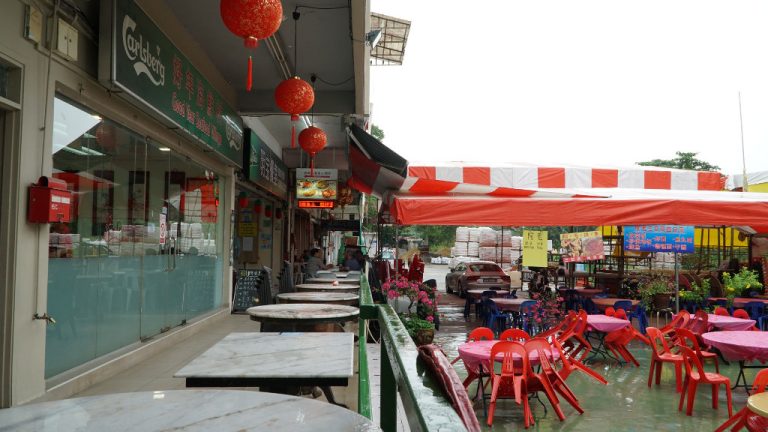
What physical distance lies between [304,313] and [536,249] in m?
7.37

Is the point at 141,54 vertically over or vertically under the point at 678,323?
over

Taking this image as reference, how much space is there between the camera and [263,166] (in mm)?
13344

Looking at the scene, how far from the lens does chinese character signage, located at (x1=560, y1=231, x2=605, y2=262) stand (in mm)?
12112

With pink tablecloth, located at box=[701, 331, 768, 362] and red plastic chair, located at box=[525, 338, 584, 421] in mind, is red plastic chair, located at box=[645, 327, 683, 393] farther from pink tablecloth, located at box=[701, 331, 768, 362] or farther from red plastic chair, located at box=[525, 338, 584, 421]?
red plastic chair, located at box=[525, 338, 584, 421]

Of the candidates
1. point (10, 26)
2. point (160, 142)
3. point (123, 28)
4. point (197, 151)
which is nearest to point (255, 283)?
point (197, 151)

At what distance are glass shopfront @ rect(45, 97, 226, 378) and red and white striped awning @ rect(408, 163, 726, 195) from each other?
5.86 m

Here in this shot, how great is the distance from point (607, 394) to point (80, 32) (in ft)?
22.8

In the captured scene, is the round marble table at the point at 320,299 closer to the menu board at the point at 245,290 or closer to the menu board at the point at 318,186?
the menu board at the point at 245,290

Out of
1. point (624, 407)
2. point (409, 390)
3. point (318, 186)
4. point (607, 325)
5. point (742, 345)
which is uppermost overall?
point (318, 186)

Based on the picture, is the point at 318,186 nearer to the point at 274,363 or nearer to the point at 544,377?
the point at 544,377

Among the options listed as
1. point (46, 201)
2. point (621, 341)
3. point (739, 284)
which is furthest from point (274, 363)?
point (739, 284)

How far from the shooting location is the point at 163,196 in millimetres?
7844

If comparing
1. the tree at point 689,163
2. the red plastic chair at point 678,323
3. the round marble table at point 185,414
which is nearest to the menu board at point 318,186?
the red plastic chair at point 678,323

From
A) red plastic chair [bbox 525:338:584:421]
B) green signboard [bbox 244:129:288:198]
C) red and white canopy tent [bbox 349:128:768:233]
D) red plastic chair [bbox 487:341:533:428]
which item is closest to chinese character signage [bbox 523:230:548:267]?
red and white canopy tent [bbox 349:128:768:233]
